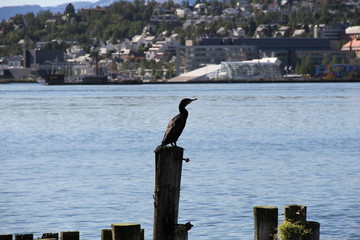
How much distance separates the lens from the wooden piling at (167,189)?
36.6 ft

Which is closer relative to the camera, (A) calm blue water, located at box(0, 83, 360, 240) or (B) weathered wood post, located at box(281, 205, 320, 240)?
(B) weathered wood post, located at box(281, 205, 320, 240)

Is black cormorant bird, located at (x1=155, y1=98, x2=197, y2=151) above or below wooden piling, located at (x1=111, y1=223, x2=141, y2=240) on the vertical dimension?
above

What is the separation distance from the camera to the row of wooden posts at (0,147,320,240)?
1111cm

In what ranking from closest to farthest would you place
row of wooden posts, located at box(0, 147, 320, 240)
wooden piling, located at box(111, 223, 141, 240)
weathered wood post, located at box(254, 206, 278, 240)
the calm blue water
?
1. wooden piling, located at box(111, 223, 141, 240)
2. row of wooden posts, located at box(0, 147, 320, 240)
3. weathered wood post, located at box(254, 206, 278, 240)
4. the calm blue water

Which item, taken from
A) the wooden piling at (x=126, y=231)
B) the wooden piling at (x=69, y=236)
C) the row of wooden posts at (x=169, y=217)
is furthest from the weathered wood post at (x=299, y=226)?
the wooden piling at (x=69, y=236)

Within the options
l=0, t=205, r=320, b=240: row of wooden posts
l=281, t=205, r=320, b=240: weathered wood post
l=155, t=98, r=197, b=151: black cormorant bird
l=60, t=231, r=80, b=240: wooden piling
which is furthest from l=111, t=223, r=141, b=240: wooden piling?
l=281, t=205, r=320, b=240: weathered wood post

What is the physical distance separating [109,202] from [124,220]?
2.21 meters

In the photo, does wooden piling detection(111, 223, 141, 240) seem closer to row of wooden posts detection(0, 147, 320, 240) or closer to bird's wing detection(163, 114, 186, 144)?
row of wooden posts detection(0, 147, 320, 240)

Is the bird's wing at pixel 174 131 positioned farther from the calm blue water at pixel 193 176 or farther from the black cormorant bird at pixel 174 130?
the calm blue water at pixel 193 176

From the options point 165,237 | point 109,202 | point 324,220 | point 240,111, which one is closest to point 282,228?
point 165,237

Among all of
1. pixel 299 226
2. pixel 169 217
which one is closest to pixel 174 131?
pixel 169 217

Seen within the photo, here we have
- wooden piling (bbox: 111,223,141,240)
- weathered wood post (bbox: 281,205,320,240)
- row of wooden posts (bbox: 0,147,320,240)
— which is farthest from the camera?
weathered wood post (bbox: 281,205,320,240)

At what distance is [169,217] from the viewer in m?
11.4

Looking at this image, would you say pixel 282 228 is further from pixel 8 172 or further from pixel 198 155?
pixel 198 155
